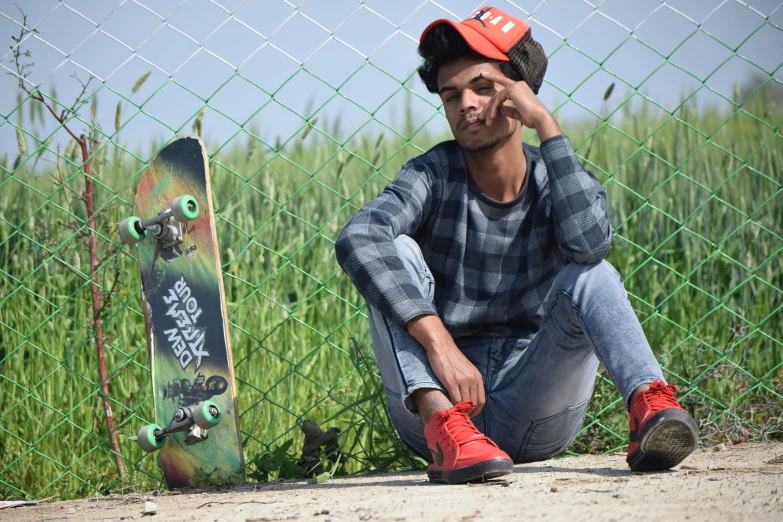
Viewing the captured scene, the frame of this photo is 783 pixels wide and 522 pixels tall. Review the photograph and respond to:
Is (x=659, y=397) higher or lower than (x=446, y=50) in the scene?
lower

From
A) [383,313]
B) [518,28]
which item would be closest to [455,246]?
[383,313]

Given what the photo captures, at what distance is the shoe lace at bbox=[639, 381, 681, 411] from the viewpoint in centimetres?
178

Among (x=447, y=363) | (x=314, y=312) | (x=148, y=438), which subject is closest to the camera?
(x=447, y=363)

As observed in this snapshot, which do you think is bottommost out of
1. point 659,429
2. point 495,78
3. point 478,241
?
point 659,429

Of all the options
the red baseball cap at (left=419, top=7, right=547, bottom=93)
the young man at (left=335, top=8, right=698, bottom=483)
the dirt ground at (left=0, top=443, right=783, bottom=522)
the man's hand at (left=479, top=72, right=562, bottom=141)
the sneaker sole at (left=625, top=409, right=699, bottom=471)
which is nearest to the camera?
the dirt ground at (left=0, top=443, right=783, bottom=522)

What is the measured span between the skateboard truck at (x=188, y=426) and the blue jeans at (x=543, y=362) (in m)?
0.49

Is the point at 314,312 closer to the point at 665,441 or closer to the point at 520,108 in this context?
the point at 520,108

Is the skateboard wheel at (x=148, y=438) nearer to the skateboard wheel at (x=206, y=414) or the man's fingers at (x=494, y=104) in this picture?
the skateboard wheel at (x=206, y=414)

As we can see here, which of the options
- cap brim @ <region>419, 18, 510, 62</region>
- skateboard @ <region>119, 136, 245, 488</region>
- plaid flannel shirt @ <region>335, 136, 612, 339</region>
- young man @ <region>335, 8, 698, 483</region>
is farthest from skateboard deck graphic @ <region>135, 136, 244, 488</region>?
cap brim @ <region>419, 18, 510, 62</region>

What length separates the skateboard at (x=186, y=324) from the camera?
2260 millimetres

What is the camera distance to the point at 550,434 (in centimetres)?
219

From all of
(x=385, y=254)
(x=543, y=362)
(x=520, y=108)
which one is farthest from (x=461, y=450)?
(x=520, y=108)

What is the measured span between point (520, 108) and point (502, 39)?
9.5 inches

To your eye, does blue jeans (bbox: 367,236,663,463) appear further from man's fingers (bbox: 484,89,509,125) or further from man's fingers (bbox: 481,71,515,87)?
man's fingers (bbox: 481,71,515,87)
